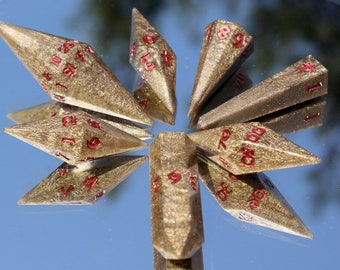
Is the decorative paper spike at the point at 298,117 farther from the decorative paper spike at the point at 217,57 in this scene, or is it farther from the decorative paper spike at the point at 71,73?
the decorative paper spike at the point at 71,73

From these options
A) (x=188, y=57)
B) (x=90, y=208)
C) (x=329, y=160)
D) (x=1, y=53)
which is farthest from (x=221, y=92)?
(x=1, y=53)

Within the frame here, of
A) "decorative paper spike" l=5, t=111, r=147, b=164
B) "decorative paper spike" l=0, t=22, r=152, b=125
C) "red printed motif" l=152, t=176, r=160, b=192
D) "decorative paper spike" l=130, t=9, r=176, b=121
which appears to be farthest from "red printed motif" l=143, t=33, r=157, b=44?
"red printed motif" l=152, t=176, r=160, b=192

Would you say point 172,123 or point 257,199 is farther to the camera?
point 172,123

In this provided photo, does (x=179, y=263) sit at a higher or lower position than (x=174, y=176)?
lower

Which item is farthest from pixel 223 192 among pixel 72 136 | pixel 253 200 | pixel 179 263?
pixel 72 136

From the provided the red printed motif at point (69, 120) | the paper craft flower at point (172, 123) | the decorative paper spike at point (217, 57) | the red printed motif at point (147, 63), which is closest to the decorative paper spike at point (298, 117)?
the paper craft flower at point (172, 123)

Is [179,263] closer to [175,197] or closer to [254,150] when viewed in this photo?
[175,197]

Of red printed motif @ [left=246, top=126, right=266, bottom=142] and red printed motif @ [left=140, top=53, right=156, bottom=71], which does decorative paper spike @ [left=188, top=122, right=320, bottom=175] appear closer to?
red printed motif @ [left=246, top=126, right=266, bottom=142]
